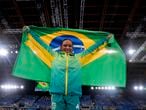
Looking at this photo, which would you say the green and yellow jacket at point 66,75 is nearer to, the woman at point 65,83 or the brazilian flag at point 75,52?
the woman at point 65,83

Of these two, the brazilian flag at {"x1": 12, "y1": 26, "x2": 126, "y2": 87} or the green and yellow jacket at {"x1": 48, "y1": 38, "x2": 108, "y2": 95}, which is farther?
the brazilian flag at {"x1": 12, "y1": 26, "x2": 126, "y2": 87}

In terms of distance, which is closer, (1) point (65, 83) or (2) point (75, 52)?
(1) point (65, 83)

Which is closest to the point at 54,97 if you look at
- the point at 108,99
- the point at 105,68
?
the point at 105,68

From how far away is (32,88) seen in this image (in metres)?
27.2

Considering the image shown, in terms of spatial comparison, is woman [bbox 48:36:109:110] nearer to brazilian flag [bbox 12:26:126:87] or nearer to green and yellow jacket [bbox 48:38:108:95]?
green and yellow jacket [bbox 48:38:108:95]

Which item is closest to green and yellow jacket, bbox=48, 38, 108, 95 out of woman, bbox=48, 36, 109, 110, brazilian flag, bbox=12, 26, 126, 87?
woman, bbox=48, 36, 109, 110

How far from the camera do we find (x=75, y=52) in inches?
167

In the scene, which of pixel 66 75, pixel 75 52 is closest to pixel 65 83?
pixel 66 75

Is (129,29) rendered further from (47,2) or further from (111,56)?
(111,56)

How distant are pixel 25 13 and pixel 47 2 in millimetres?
1785

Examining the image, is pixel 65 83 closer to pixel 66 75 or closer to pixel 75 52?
pixel 66 75

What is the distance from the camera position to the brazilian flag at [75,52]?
4145 mm

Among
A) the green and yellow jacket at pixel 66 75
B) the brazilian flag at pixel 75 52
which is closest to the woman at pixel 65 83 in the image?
the green and yellow jacket at pixel 66 75

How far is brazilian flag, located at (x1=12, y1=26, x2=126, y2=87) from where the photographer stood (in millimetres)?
4145
